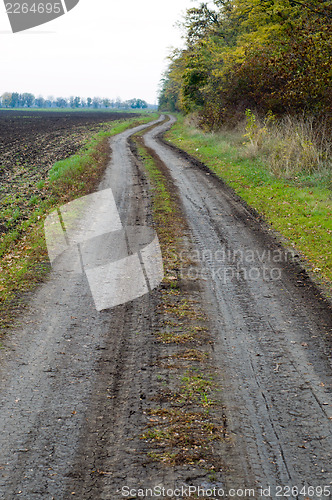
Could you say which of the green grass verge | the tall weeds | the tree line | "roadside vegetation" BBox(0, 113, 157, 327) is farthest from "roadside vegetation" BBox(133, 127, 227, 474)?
the tree line

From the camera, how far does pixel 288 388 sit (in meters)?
4.33

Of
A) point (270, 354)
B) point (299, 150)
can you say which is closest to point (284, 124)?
point (299, 150)

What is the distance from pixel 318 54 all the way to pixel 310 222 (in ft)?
25.2

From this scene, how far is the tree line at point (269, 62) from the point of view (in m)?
14.3

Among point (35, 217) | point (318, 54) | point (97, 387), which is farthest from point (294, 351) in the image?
point (318, 54)

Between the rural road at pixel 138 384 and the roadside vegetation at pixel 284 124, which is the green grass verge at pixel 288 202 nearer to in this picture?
the roadside vegetation at pixel 284 124

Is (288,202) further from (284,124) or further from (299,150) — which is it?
(284,124)

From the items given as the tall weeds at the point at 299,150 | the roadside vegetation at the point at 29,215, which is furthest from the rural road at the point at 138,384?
the tall weeds at the point at 299,150

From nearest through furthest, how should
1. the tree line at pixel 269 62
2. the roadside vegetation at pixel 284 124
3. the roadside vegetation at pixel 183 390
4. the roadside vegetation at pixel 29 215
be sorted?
the roadside vegetation at pixel 183 390 → the roadside vegetation at pixel 29 215 → the roadside vegetation at pixel 284 124 → the tree line at pixel 269 62

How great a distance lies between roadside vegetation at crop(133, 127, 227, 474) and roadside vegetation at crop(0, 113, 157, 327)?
7.40 feet

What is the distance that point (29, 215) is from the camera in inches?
469

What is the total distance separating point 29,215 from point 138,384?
8.78m

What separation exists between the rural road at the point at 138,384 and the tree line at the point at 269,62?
31.9 ft

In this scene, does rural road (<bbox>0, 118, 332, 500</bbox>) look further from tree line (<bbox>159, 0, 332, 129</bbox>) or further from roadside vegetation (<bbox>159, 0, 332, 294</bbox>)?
tree line (<bbox>159, 0, 332, 129</bbox>)
